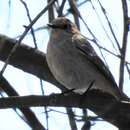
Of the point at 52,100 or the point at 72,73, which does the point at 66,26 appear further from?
the point at 52,100

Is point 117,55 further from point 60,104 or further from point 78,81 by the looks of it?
point 78,81

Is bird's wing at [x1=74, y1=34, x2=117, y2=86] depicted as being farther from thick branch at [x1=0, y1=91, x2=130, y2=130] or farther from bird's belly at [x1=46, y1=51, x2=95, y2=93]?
thick branch at [x1=0, y1=91, x2=130, y2=130]

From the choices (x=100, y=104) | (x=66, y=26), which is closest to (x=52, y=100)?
(x=100, y=104)

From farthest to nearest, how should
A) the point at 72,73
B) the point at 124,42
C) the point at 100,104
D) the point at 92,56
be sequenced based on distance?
the point at 92,56
the point at 72,73
the point at 100,104
the point at 124,42

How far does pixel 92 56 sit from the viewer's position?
5117 millimetres

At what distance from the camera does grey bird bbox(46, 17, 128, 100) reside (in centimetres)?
472

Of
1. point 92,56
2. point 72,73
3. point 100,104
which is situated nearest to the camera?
point 100,104

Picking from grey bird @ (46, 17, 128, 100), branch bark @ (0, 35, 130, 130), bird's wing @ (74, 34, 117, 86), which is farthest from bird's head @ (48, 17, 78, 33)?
branch bark @ (0, 35, 130, 130)

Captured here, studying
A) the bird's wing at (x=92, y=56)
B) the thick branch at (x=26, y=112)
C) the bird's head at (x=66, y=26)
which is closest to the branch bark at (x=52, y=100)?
the thick branch at (x=26, y=112)

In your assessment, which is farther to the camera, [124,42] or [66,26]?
[66,26]

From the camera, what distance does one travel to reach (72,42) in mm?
5094

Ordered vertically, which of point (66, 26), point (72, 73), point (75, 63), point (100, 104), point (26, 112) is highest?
point (66, 26)

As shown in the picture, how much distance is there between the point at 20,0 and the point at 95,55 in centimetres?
159

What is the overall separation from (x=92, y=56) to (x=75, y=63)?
341 mm
